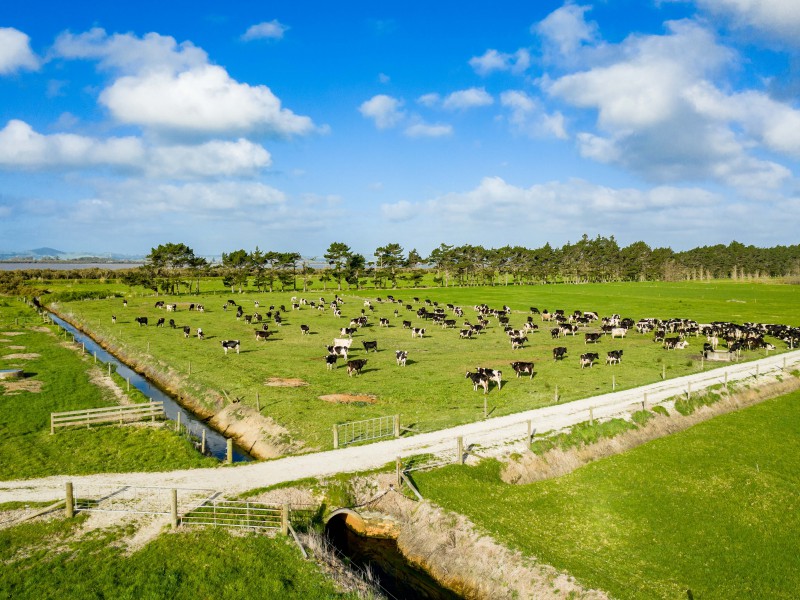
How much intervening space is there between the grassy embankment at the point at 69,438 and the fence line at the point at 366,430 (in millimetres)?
6276

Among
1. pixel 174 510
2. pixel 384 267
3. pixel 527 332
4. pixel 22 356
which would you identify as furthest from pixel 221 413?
pixel 384 267

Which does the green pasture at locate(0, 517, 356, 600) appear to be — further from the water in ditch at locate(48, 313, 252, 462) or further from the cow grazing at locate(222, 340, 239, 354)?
the cow grazing at locate(222, 340, 239, 354)

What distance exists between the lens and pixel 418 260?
167125mm

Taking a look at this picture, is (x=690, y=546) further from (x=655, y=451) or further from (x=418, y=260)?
(x=418, y=260)

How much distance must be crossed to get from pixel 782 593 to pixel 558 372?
86.2 ft

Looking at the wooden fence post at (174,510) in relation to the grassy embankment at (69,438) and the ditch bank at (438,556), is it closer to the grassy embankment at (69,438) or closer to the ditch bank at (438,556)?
the ditch bank at (438,556)

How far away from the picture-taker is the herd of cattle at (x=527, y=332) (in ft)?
141

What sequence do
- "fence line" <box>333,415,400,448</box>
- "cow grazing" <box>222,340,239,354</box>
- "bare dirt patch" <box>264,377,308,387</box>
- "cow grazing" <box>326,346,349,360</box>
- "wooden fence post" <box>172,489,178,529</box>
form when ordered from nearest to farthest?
"wooden fence post" <box>172,489,178,529</box>
"fence line" <box>333,415,400,448</box>
"bare dirt patch" <box>264,377,308,387</box>
"cow grazing" <box>326,346,349,360</box>
"cow grazing" <box>222,340,239,354</box>

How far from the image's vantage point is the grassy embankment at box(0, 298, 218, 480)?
23.0 meters

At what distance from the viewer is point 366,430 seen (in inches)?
1030

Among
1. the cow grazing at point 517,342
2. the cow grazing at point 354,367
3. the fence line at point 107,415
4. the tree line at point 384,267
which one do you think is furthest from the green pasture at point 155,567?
the tree line at point 384,267

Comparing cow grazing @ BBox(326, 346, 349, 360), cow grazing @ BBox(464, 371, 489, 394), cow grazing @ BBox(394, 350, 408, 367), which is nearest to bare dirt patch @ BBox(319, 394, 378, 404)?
cow grazing @ BBox(464, 371, 489, 394)

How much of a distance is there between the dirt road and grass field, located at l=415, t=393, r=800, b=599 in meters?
2.61

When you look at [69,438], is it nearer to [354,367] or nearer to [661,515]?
[354,367]
